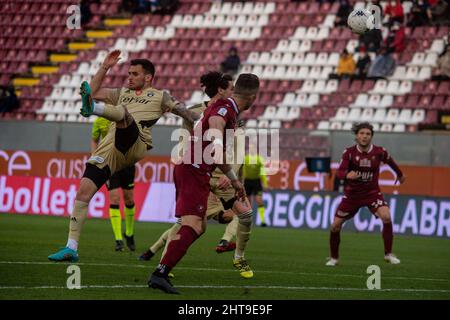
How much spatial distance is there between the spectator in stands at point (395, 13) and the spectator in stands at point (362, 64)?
1315 millimetres

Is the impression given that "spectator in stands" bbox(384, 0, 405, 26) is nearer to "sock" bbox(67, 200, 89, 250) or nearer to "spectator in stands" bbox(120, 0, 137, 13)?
"spectator in stands" bbox(120, 0, 137, 13)

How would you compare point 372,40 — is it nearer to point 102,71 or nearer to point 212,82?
point 102,71

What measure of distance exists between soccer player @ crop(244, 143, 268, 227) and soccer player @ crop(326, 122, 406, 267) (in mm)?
9865

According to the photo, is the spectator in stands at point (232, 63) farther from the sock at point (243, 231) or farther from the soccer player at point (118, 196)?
the sock at point (243, 231)

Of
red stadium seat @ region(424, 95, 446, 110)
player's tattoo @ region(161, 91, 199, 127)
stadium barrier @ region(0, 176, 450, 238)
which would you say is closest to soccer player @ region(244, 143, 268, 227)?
stadium barrier @ region(0, 176, 450, 238)

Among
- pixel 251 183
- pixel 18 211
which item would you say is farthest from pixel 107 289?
pixel 18 211

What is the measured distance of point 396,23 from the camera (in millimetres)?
33375

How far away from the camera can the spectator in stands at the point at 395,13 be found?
33.3m

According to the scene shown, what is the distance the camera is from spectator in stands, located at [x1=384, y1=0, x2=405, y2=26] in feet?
109

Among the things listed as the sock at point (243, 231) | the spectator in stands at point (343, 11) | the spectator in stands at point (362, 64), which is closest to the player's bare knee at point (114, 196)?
the sock at point (243, 231)

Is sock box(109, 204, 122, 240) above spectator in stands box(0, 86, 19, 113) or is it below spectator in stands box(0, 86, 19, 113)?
below

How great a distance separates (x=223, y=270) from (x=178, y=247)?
3.48 meters
